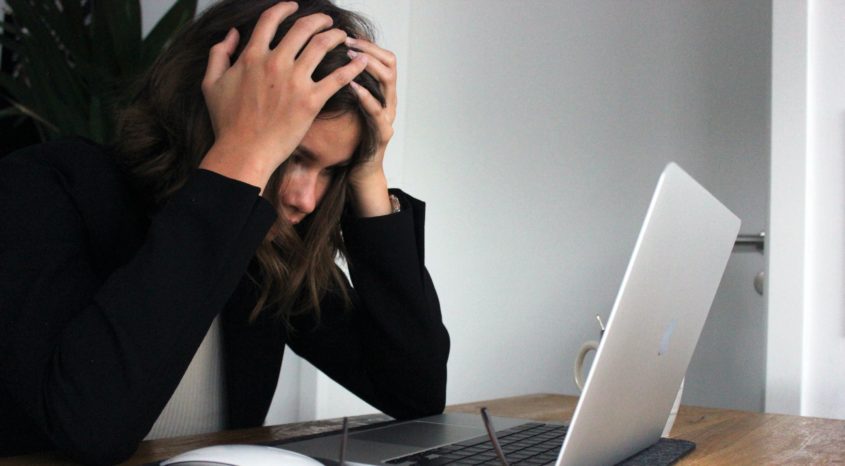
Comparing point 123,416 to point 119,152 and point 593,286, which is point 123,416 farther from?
point 593,286

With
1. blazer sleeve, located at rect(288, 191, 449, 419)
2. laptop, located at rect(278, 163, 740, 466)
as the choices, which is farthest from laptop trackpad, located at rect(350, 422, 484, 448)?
blazer sleeve, located at rect(288, 191, 449, 419)

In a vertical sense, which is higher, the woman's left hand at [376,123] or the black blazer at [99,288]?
the woman's left hand at [376,123]

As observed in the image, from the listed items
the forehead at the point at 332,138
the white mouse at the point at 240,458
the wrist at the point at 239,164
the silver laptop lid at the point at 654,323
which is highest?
the forehead at the point at 332,138

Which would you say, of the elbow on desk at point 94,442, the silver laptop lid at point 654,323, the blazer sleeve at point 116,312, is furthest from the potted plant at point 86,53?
the silver laptop lid at point 654,323

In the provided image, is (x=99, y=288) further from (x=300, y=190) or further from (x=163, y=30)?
(x=163, y=30)

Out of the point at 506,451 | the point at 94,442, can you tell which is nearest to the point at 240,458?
the point at 94,442

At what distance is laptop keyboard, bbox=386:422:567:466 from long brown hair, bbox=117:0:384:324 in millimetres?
333

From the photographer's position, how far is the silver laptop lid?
1.82ft

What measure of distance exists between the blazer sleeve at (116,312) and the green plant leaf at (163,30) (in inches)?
56.4

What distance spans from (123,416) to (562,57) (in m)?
1.96

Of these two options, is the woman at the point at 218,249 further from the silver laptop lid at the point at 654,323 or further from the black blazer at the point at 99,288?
the silver laptop lid at the point at 654,323

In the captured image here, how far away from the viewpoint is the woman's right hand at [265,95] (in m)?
0.79

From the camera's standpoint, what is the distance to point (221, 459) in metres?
0.56

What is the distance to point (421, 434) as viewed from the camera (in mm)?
889
